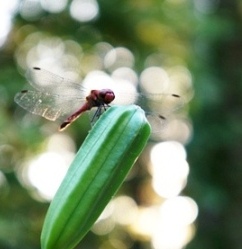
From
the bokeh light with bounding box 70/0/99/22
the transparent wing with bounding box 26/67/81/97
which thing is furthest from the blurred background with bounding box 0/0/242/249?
the transparent wing with bounding box 26/67/81/97

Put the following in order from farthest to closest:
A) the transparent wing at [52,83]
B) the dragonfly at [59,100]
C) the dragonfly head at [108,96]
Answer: the transparent wing at [52,83], the dragonfly at [59,100], the dragonfly head at [108,96]

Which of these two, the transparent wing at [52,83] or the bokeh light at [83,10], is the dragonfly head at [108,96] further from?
the bokeh light at [83,10]

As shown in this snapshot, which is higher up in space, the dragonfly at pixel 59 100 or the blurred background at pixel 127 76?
the dragonfly at pixel 59 100

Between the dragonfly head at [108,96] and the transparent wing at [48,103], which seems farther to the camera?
the transparent wing at [48,103]

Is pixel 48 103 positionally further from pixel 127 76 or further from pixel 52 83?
pixel 127 76

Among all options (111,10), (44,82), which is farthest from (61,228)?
Answer: (111,10)

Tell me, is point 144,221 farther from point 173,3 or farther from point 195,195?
point 173,3

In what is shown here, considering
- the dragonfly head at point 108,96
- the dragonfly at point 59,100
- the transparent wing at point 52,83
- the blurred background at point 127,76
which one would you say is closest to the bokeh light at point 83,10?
the blurred background at point 127,76

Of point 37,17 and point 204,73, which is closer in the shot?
point 37,17

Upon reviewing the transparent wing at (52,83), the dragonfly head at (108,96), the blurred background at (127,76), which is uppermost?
the dragonfly head at (108,96)
